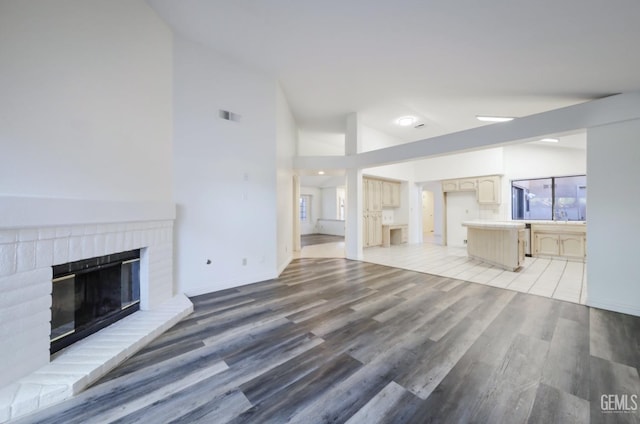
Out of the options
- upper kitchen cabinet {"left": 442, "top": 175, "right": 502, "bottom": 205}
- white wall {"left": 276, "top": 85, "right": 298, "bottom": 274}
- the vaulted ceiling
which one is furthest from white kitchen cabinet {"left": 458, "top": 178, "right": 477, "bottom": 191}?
white wall {"left": 276, "top": 85, "right": 298, "bottom": 274}

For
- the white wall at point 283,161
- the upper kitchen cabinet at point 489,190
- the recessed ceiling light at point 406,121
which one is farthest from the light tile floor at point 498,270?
the recessed ceiling light at point 406,121

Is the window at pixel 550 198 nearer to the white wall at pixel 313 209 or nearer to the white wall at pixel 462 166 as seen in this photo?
the white wall at pixel 462 166

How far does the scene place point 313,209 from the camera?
37.9ft

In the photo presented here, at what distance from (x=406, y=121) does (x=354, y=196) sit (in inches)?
86.5

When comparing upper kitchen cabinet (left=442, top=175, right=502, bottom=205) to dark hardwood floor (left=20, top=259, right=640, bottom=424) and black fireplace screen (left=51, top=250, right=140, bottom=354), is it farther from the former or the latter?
black fireplace screen (left=51, top=250, right=140, bottom=354)

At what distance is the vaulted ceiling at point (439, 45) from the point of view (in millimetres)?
2041

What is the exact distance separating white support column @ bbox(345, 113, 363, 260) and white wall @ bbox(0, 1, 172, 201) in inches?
147

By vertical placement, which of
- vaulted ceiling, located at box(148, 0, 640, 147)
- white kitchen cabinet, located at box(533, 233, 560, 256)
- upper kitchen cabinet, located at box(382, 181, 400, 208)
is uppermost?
vaulted ceiling, located at box(148, 0, 640, 147)

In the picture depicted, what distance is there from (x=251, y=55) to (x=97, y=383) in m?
3.89

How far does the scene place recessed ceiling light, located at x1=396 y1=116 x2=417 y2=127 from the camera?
5.35 meters

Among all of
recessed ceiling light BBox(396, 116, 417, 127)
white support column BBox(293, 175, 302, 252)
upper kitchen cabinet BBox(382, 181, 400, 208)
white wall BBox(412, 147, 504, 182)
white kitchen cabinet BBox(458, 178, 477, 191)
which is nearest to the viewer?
recessed ceiling light BBox(396, 116, 417, 127)

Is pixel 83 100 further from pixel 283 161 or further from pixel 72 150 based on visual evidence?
pixel 283 161

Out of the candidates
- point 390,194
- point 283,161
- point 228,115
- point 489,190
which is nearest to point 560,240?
point 489,190

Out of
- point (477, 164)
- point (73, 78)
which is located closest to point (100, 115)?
point (73, 78)
